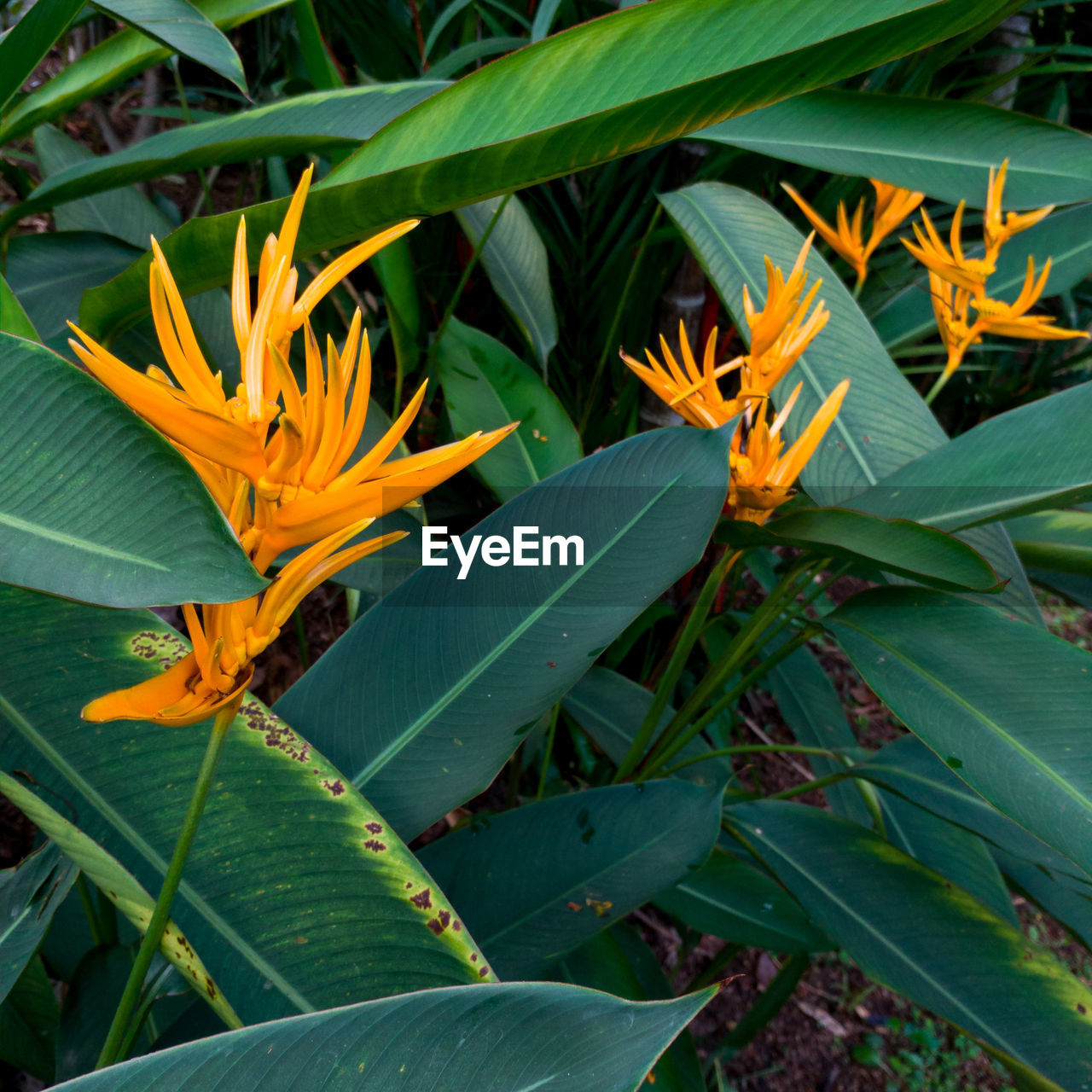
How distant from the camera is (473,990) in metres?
0.29

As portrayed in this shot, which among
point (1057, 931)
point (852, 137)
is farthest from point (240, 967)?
point (1057, 931)

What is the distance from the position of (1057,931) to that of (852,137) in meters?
1.51

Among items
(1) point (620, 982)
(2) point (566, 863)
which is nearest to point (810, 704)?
(1) point (620, 982)

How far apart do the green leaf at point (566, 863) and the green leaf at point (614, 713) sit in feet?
1.05

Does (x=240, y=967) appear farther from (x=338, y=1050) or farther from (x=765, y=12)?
(x=765, y=12)

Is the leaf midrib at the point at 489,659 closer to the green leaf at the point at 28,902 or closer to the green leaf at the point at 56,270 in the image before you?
the green leaf at the point at 28,902

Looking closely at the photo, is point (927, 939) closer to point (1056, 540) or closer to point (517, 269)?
point (1056, 540)

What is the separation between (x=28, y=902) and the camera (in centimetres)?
42

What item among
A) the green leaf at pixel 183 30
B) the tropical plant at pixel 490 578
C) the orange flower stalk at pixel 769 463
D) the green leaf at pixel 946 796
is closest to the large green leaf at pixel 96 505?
the tropical plant at pixel 490 578

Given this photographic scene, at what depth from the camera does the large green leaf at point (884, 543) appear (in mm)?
494

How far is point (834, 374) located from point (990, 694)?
12.8 inches

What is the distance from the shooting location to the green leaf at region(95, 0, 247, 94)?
1.49ft

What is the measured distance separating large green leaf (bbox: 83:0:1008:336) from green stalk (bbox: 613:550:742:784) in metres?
0.32

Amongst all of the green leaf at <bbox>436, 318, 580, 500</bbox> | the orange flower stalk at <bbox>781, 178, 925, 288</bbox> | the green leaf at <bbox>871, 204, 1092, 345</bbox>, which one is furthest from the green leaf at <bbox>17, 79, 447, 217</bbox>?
the green leaf at <bbox>871, 204, 1092, 345</bbox>
